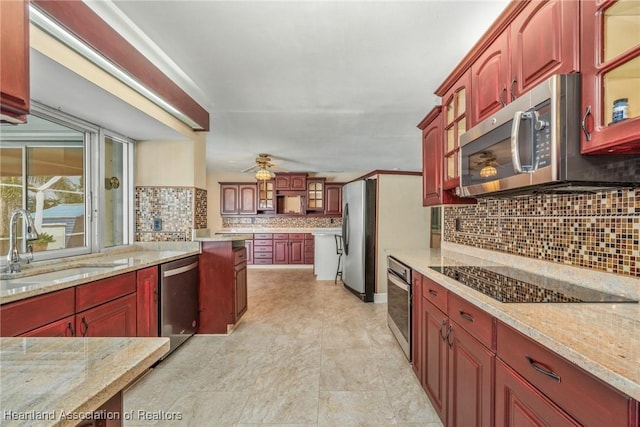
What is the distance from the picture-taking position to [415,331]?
201 centimetres

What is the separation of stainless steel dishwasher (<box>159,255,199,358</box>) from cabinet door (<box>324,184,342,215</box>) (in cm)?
442

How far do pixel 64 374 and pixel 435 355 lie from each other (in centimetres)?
169

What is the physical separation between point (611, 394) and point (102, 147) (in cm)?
351

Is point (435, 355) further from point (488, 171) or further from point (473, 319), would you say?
point (488, 171)

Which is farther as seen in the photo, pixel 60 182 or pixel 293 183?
pixel 293 183

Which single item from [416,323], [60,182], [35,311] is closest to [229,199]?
[60,182]

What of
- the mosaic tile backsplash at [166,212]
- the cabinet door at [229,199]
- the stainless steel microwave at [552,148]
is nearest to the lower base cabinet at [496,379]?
the stainless steel microwave at [552,148]

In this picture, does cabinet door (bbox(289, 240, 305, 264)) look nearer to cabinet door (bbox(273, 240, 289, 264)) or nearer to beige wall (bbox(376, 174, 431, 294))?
cabinet door (bbox(273, 240, 289, 264))

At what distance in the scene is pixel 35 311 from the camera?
52.3 inches

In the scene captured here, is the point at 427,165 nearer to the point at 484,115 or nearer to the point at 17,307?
the point at 484,115

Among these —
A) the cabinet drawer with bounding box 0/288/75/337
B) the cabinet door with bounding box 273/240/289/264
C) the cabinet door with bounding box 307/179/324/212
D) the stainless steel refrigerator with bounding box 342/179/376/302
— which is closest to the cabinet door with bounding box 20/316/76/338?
the cabinet drawer with bounding box 0/288/75/337

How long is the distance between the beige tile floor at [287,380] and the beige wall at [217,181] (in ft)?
15.0

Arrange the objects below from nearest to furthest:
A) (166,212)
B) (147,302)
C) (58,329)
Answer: (58,329) < (147,302) < (166,212)

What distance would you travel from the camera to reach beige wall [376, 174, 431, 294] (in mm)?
4055
